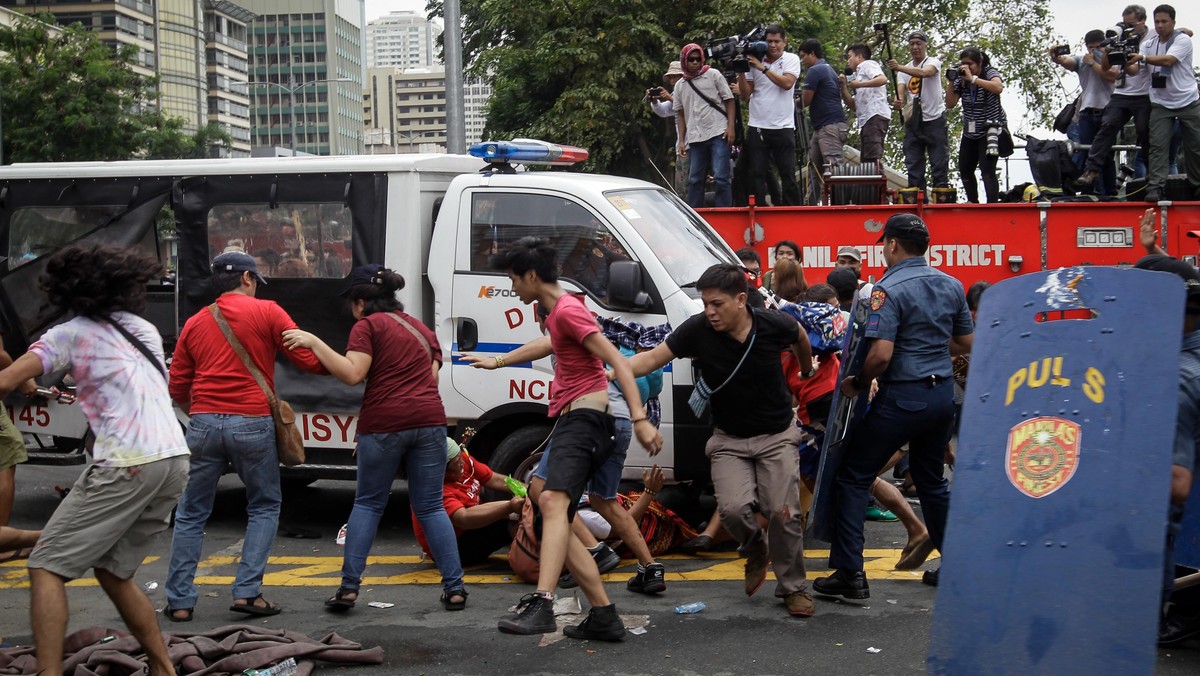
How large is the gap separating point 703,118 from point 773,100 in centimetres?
65

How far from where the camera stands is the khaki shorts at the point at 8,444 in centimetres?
709

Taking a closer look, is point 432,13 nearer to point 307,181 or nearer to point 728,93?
point 728,93

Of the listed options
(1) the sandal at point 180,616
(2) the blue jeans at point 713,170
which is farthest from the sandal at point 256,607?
(2) the blue jeans at point 713,170

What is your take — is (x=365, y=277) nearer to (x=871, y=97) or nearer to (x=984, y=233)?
(x=984, y=233)

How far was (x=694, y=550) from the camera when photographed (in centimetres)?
760

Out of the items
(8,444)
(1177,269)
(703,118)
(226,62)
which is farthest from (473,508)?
(226,62)

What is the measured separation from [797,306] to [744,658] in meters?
2.17

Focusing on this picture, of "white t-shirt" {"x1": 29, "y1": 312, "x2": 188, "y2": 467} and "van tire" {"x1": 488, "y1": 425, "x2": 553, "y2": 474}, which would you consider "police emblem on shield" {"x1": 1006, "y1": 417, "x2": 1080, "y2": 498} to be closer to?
"white t-shirt" {"x1": 29, "y1": 312, "x2": 188, "y2": 467}

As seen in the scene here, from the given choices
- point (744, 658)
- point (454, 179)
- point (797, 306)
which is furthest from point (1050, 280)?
point (454, 179)

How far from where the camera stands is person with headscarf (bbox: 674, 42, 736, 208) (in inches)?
452

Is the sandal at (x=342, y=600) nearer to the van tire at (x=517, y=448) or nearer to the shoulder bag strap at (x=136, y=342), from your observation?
the van tire at (x=517, y=448)

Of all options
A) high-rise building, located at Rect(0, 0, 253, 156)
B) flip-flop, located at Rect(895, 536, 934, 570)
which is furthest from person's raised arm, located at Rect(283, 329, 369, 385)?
high-rise building, located at Rect(0, 0, 253, 156)

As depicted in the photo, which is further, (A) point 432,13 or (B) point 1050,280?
(A) point 432,13

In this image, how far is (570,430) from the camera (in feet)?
19.5
